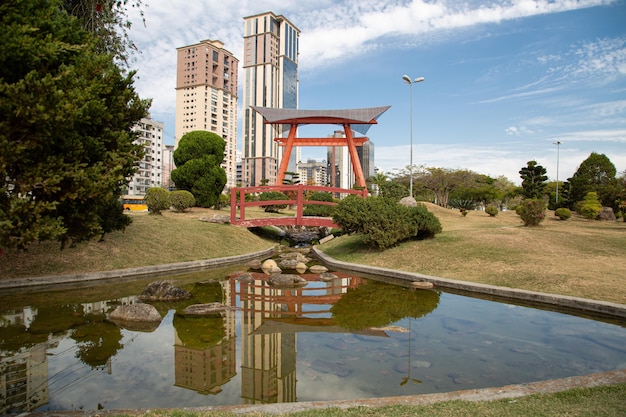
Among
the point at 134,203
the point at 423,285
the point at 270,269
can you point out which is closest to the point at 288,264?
the point at 270,269

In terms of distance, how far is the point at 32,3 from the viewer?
488 cm

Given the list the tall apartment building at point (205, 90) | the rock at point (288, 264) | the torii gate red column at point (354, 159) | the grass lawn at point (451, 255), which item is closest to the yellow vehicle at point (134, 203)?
the grass lawn at point (451, 255)

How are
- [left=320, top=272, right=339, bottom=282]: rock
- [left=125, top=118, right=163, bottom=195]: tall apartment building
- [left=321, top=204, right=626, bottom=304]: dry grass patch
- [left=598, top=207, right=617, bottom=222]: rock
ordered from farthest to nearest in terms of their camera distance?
[left=125, top=118, right=163, bottom=195]: tall apartment building → [left=598, top=207, right=617, bottom=222]: rock → [left=320, top=272, right=339, bottom=282]: rock → [left=321, top=204, right=626, bottom=304]: dry grass patch

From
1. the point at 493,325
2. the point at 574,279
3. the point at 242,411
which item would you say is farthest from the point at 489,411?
the point at 574,279

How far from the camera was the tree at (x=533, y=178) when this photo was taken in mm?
36000

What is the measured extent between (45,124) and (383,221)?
46.3 feet

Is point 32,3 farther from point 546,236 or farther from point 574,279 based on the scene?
point 546,236

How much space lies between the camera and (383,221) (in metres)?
17.1

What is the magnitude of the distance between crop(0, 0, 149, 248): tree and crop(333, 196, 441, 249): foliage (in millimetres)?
12569

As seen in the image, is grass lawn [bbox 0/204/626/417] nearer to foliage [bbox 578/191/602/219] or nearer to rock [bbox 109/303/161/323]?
rock [bbox 109/303/161/323]

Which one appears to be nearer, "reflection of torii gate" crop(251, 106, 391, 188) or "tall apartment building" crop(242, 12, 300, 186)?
"reflection of torii gate" crop(251, 106, 391, 188)

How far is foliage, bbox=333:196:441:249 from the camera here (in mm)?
17031

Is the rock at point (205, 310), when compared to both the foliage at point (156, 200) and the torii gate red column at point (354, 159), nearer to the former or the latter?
the foliage at point (156, 200)

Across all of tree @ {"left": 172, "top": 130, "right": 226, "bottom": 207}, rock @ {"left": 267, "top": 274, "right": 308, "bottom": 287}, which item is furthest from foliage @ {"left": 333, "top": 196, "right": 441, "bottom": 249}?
tree @ {"left": 172, "top": 130, "right": 226, "bottom": 207}
